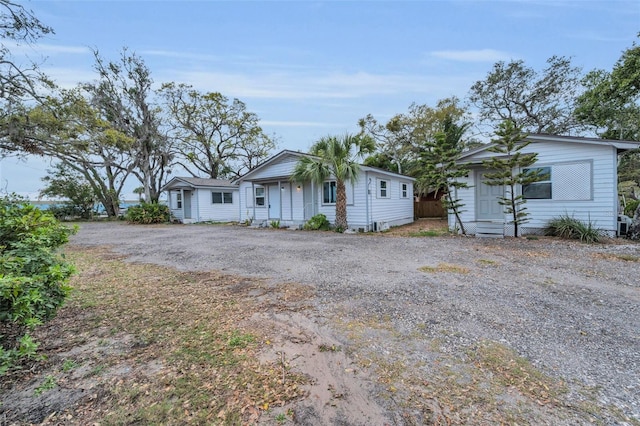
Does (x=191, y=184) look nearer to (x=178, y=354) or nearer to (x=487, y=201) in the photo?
(x=487, y=201)

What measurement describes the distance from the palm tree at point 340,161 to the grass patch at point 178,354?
7.36 m

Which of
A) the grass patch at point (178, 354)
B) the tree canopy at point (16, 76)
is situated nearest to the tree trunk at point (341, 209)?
the grass patch at point (178, 354)

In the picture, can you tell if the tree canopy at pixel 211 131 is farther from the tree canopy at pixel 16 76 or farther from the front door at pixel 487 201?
the front door at pixel 487 201

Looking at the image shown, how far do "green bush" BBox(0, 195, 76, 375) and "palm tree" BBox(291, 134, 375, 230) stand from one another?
9038mm

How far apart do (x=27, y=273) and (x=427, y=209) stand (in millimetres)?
18820

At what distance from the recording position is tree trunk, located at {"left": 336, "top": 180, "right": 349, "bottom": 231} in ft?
38.0

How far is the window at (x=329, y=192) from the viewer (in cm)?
1285

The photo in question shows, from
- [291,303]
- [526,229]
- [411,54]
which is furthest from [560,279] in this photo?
[411,54]

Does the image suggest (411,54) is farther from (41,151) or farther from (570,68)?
(41,151)

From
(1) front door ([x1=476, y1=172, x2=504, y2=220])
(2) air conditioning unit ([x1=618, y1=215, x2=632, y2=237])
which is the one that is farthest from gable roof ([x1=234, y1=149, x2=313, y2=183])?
(2) air conditioning unit ([x1=618, y1=215, x2=632, y2=237])

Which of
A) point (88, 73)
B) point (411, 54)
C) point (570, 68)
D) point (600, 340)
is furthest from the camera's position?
point (88, 73)

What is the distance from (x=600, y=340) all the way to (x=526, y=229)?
807 cm

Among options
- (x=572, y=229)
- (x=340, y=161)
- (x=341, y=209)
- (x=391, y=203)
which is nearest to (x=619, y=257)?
(x=572, y=229)

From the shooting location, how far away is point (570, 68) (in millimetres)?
17078
